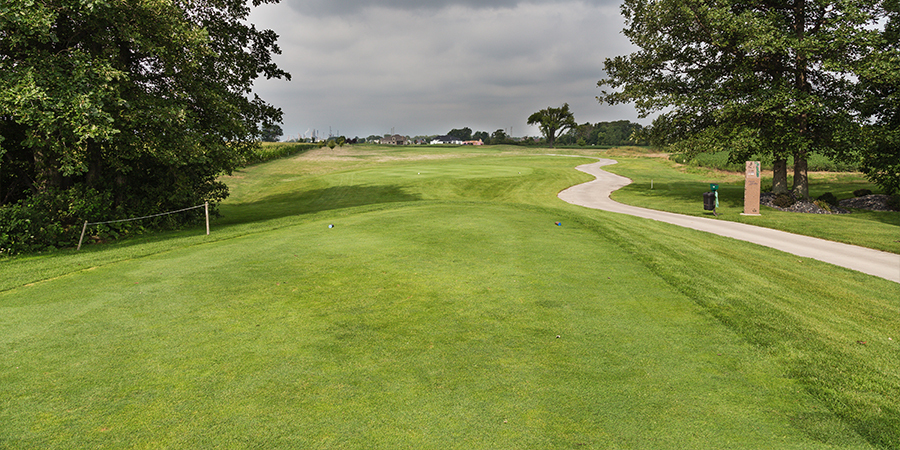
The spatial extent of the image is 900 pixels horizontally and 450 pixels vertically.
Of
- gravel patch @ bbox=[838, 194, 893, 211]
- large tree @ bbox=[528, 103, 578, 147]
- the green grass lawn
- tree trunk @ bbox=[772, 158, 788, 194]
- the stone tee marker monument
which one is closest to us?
the green grass lawn

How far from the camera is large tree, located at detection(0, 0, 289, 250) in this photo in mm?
11750

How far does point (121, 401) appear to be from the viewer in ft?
13.5

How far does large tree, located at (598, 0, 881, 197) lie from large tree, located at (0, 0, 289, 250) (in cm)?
2415

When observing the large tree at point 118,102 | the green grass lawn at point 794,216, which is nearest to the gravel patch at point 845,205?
the green grass lawn at point 794,216

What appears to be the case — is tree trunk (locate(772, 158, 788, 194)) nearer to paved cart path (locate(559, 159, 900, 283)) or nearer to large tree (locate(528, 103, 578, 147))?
paved cart path (locate(559, 159, 900, 283))

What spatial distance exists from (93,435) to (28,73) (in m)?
12.4

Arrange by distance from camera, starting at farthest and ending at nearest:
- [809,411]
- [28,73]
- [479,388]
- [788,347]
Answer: [28,73] → [788,347] → [479,388] → [809,411]

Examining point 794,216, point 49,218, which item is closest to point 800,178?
point 794,216

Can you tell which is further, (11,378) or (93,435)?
(11,378)

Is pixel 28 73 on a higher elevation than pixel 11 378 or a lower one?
higher

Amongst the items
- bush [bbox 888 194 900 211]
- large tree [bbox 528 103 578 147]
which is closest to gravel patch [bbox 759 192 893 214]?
bush [bbox 888 194 900 211]

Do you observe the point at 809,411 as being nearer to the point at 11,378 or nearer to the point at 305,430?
the point at 305,430

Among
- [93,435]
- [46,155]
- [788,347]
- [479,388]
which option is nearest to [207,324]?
[93,435]

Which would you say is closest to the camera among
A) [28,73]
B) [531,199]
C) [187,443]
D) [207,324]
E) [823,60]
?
[187,443]
